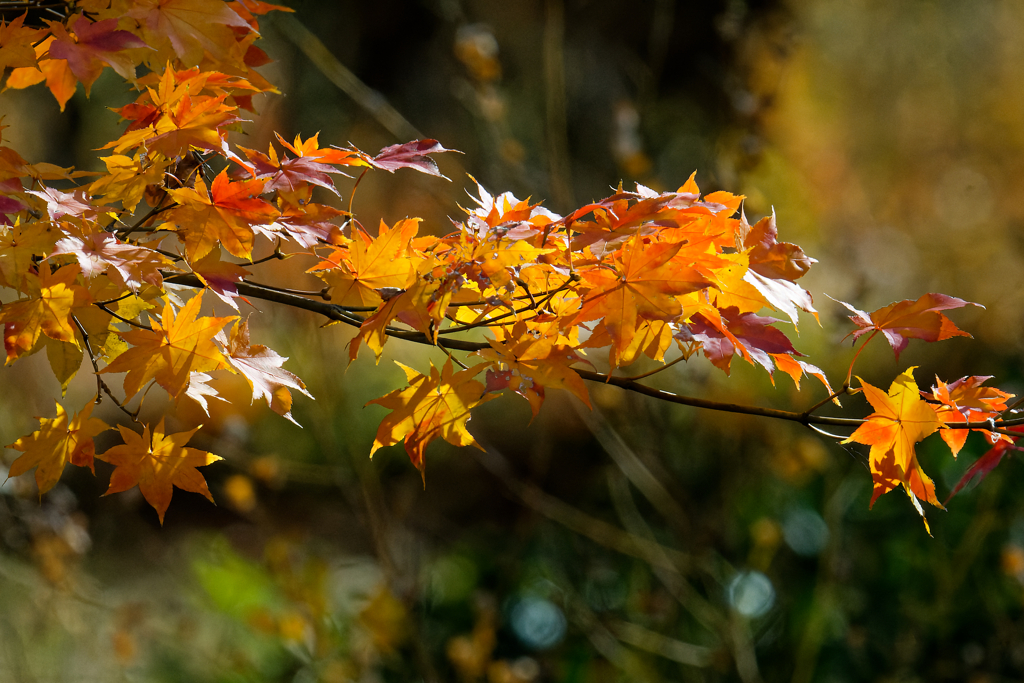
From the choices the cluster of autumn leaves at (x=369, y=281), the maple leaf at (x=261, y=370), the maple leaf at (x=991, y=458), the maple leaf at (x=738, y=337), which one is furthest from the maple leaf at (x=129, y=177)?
the maple leaf at (x=991, y=458)

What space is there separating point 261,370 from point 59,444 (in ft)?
0.61

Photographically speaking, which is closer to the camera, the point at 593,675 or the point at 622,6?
the point at 593,675

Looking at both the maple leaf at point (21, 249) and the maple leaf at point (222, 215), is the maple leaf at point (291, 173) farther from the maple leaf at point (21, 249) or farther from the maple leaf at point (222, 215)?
the maple leaf at point (21, 249)

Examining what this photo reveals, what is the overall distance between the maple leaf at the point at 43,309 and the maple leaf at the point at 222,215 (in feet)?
0.27

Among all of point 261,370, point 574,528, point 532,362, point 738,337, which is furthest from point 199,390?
point 574,528

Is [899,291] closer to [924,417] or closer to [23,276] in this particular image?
[924,417]

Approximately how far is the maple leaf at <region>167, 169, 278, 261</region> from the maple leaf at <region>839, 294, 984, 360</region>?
45 cm

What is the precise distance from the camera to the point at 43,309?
52 centimetres

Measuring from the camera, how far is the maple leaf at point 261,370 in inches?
21.9

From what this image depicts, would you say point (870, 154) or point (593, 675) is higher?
point (870, 154)

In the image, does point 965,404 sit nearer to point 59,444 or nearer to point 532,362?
point 532,362

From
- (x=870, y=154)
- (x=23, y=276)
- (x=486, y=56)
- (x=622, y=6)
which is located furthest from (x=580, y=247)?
(x=622, y=6)

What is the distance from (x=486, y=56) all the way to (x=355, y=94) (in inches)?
11.0

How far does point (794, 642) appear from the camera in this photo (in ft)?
5.46
